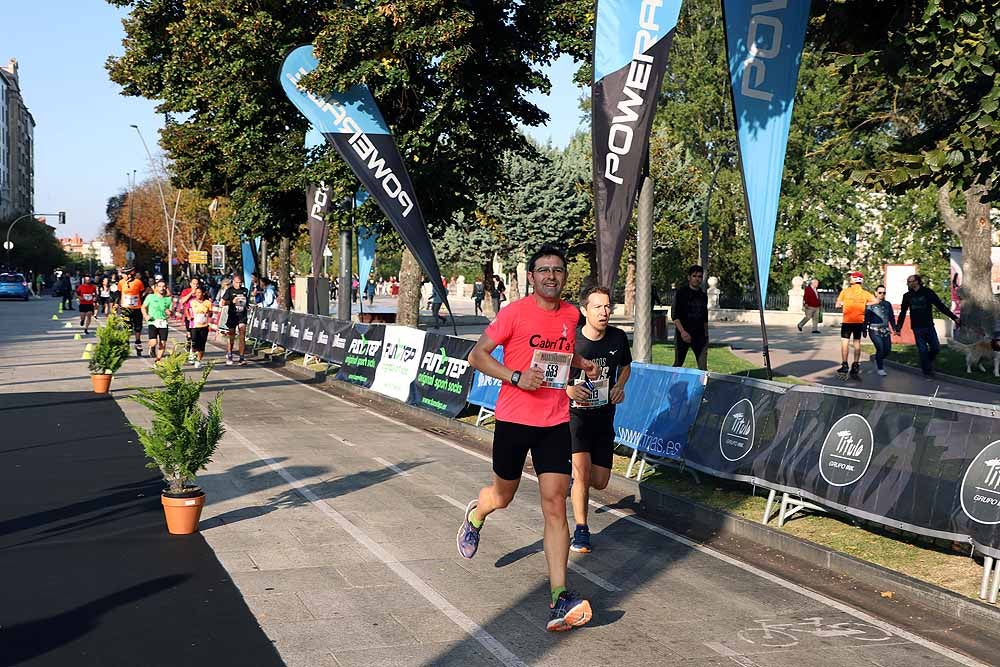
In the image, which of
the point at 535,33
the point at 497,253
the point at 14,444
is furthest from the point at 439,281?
the point at 497,253

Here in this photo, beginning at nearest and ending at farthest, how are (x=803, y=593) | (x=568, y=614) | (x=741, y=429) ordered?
(x=568, y=614), (x=803, y=593), (x=741, y=429)

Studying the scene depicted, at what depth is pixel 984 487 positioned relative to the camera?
7.24 m

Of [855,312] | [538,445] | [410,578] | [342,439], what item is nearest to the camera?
[538,445]

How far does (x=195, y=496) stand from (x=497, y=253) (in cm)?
4524

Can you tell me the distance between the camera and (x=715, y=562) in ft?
28.0

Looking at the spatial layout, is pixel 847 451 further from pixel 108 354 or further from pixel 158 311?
pixel 158 311

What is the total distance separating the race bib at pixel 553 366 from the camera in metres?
6.48

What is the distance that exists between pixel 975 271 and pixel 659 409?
21.3m

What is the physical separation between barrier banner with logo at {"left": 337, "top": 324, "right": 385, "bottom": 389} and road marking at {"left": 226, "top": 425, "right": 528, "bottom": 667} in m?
8.14

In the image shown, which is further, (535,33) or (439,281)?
(535,33)

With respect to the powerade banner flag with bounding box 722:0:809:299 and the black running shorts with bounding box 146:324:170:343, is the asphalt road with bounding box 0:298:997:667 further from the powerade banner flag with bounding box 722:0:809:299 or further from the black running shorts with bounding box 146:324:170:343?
the black running shorts with bounding box 146:324:170:343

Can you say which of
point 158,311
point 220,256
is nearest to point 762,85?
point 158,311

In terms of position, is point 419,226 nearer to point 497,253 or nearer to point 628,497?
point 628,497

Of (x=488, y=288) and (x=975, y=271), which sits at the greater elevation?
(x=975, y=271)
